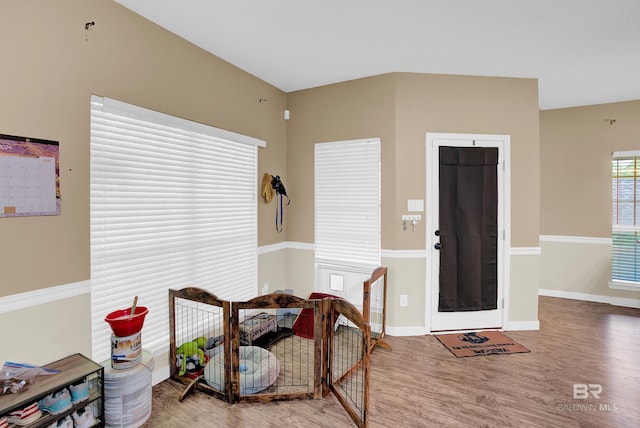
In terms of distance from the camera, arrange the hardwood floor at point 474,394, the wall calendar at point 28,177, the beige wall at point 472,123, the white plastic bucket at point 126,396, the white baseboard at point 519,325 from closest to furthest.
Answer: the wall calendar at point 28,177 → the white plastic bucket at point 126,396 → the hardwood floor at point 474,394 → the beige wall at point 472,123 → the white baseboard at point 519,325

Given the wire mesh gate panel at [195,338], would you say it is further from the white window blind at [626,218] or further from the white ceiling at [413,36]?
the white window blind at [626,218]

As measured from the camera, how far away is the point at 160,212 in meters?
2.52

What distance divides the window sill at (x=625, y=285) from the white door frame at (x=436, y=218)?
221 centimetres

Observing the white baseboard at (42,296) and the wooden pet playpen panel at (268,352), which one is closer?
the white baseboard at (42,296)

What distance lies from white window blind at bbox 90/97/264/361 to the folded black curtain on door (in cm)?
219

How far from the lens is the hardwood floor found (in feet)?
6.74

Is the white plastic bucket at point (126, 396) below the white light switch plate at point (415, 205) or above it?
below

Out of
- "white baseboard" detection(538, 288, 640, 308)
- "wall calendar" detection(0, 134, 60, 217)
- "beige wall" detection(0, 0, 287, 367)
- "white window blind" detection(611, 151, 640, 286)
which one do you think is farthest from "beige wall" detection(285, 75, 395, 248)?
"white window blind" detection(611, 151, 640, 286)

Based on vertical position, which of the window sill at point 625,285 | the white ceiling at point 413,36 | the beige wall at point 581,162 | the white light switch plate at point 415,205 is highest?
the white ceiling at point 413,36

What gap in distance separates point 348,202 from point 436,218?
39.4 inches

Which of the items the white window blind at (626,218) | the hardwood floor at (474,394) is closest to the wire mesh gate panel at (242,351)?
the hardwood floor at (474,394)

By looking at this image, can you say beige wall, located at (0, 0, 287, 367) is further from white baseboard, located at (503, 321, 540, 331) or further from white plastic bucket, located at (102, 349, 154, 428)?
white baseboard, located at (503, 321, 540, 331)

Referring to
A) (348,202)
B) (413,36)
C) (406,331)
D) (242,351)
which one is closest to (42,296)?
(242,351)

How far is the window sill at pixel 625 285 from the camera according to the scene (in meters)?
4.24
